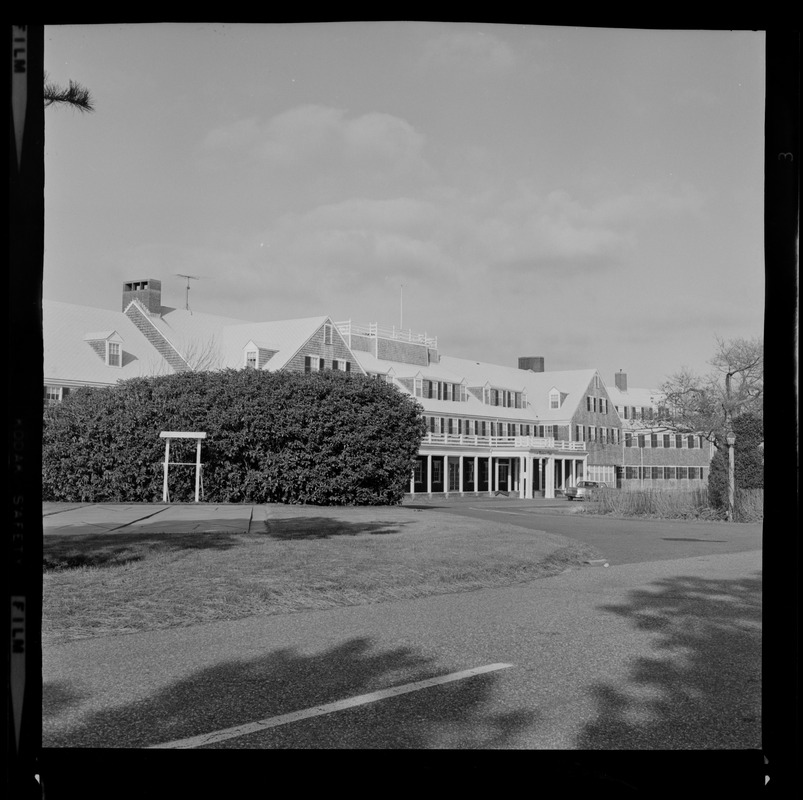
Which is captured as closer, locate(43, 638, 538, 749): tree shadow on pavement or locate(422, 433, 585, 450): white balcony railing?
locate(43, 638, 538, 749): tree shadow on pavement

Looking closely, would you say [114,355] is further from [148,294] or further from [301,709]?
[301,709]

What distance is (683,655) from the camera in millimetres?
Answer: 4676

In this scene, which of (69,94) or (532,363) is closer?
(69,94)

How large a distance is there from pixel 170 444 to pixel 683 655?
1398 cm

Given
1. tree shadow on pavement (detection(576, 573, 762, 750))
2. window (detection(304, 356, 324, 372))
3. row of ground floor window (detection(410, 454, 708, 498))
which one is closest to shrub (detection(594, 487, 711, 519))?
window (detection(304, 356, 324, 372))

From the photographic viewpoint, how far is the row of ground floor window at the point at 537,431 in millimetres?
36781

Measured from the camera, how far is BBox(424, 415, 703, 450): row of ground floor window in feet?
121

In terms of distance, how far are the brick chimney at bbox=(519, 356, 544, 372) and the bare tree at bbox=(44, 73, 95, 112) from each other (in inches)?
1683

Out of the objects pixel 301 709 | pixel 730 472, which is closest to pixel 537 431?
pixel 730 472

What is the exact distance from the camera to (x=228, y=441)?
17438mm

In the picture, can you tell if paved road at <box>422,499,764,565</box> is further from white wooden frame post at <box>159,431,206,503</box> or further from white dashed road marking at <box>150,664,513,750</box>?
white wooden frame post at <box>159,431,206,503</box>

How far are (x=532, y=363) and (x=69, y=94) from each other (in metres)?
43.3
